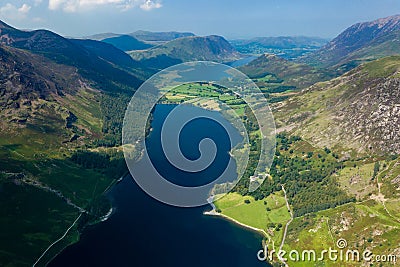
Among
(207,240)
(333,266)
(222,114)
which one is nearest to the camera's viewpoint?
(333,266)

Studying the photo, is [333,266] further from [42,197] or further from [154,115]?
[154,115]

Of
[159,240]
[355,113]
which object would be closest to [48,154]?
[159,240]

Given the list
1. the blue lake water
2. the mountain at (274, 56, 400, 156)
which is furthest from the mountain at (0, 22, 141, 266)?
the mountain at (274, 56, 400, 156)

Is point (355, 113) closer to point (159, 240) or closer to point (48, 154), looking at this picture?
point (159, 240)

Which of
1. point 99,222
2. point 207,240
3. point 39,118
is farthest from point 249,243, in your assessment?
point 39,118

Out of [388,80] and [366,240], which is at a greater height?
[388,80]

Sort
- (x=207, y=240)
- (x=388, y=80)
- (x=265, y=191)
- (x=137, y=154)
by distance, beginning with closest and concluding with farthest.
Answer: (x=207, y=240)
(x=265, y=191)
(x=137, y=154)
(x=388, y=80)
